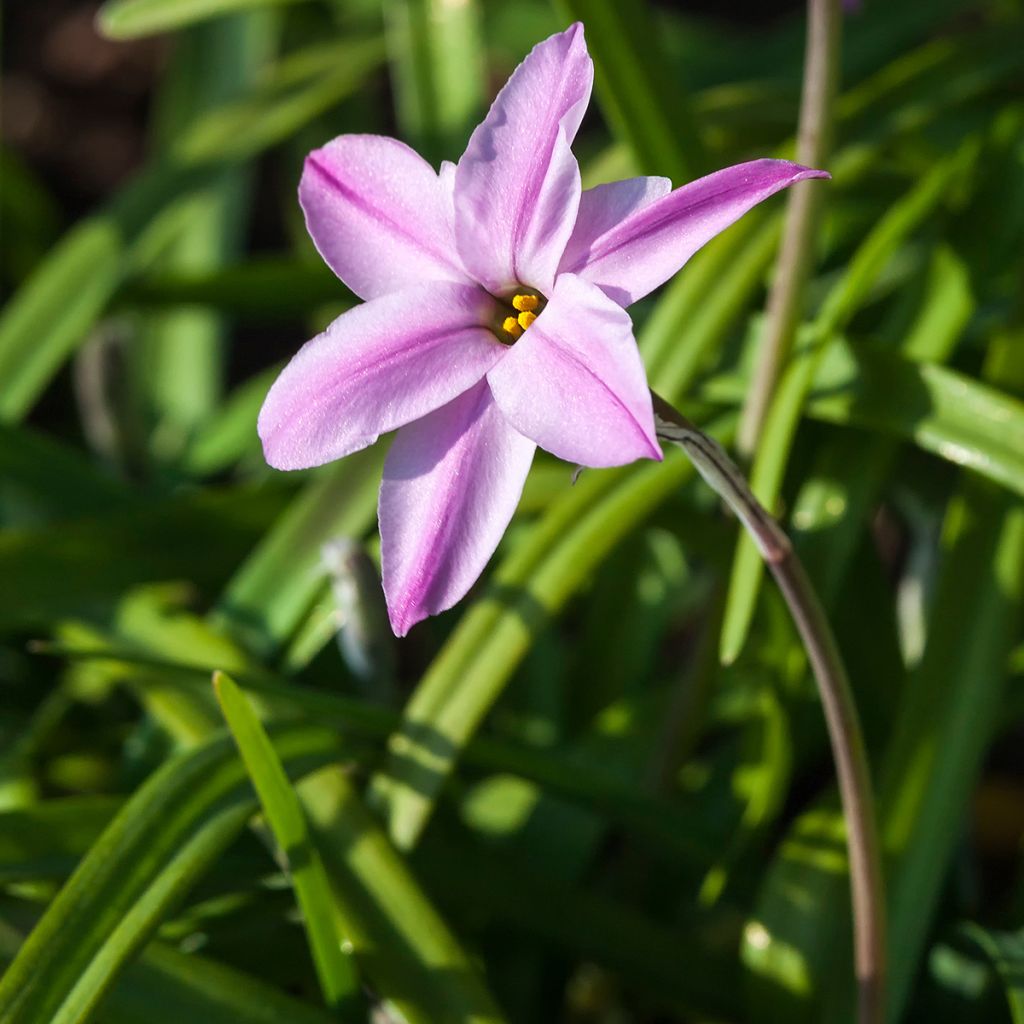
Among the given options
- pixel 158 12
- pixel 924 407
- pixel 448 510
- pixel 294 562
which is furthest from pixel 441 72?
pixel 448 510

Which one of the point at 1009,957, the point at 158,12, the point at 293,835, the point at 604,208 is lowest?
the point at 1009,957

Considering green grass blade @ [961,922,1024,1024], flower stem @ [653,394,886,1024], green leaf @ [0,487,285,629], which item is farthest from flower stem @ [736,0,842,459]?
green leaf @ [0,487,285,629]

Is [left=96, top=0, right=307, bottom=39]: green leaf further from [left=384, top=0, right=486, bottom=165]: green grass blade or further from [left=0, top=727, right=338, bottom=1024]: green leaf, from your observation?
[left=0, top=727, right=338, bottom=1024]: green leaf

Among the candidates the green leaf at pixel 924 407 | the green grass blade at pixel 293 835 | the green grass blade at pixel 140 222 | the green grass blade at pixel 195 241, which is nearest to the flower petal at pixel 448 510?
the green grass blade at pixel 293 835

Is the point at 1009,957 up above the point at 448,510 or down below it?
below

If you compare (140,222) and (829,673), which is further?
(140,222)

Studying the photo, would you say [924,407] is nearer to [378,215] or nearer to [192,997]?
[378,215]
